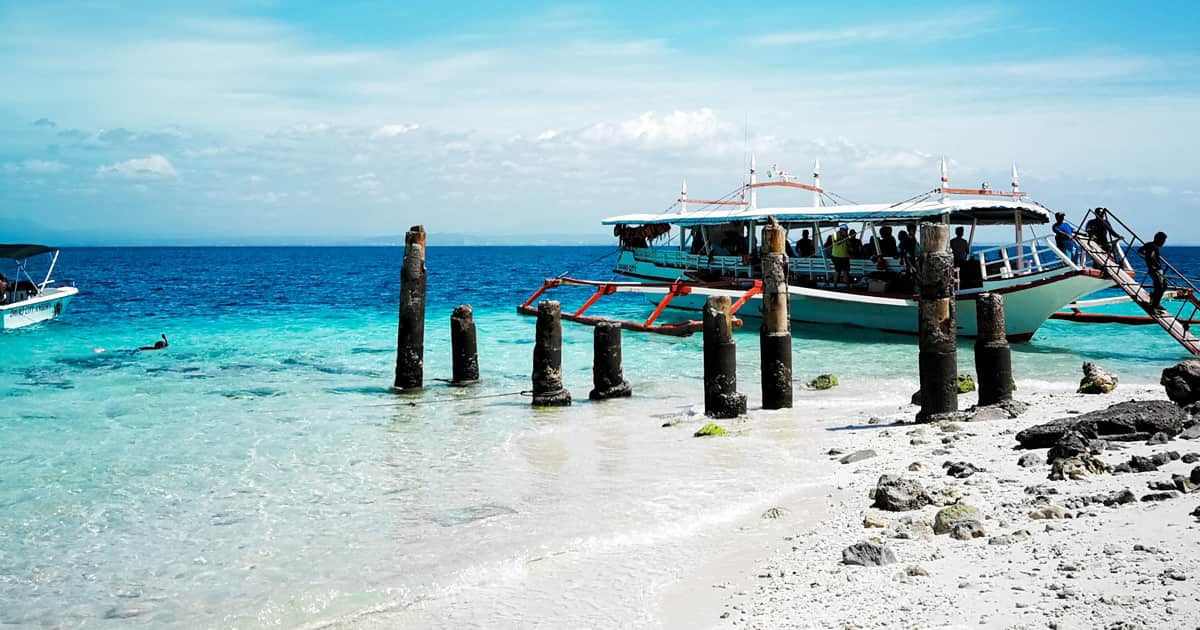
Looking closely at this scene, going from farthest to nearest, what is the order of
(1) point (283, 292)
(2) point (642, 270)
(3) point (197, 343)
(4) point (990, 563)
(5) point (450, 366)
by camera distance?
(1) point (283, 292), (2) point (642, 270), (3) point (197, 343), (5) point (450, 366), (4) point (990, 563)

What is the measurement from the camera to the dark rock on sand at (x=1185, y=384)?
11.9 m

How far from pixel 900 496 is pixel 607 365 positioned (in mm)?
8977

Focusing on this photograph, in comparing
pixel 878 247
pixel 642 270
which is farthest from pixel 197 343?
pixel 878 247

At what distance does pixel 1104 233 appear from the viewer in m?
23.3

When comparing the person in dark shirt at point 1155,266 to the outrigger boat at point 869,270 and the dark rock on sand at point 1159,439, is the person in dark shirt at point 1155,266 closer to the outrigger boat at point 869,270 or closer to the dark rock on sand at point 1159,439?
the outrigger boat at point 869,270


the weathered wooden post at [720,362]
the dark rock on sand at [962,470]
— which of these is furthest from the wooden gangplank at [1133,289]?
the dark rock on sand at [962,470]

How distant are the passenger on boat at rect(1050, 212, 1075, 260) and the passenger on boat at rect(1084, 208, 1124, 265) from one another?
Result: 437mm

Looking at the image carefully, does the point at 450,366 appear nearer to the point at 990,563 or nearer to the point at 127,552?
the point at 127,552

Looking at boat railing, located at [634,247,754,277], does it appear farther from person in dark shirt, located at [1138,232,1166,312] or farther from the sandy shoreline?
the sandy shoreline

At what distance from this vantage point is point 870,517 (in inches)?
339

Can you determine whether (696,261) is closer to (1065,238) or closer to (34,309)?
(1065,238)

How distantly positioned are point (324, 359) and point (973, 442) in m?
18.1

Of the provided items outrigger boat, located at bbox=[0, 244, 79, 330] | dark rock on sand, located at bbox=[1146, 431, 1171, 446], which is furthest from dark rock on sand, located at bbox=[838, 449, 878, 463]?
outrigger boat, located at bbox=[0, 244, 79, 330]

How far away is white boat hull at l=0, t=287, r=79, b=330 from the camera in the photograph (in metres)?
33.2
